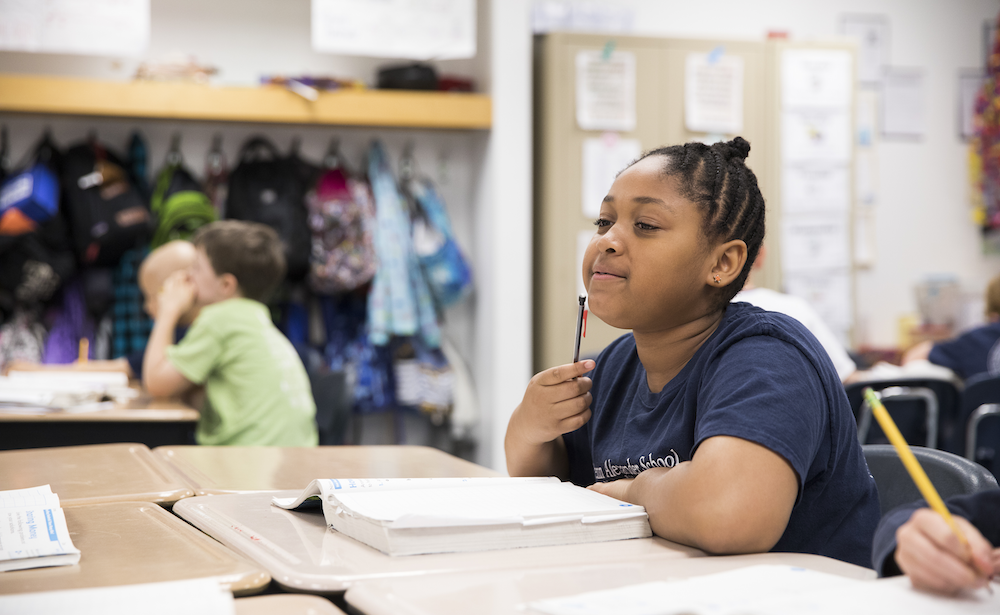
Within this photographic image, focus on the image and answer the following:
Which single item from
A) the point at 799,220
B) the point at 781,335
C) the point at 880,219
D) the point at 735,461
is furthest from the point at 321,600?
the point at 880,219

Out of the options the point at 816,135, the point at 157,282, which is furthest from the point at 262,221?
the point at 816,135

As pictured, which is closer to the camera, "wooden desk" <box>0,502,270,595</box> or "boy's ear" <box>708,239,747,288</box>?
"wooden desk" <box>0,502,270,595</box>

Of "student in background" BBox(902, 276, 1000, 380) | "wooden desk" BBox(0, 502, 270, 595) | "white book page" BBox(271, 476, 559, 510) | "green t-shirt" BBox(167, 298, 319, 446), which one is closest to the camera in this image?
"wooden desk" BBox(0, 502, 270, 595)

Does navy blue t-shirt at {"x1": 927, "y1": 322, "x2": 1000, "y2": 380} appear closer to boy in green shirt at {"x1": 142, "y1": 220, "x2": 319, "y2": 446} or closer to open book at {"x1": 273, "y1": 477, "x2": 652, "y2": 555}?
boy in green shirt at {"x1": 142, "y1": 220, "x2": 319, "y2": 446}

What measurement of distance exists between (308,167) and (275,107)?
0.33 metres

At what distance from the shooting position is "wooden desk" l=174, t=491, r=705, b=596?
851 mm

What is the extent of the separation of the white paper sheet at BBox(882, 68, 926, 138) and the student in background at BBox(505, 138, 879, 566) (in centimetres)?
429

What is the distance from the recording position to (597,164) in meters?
4.01

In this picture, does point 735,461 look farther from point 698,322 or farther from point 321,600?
point 321,600

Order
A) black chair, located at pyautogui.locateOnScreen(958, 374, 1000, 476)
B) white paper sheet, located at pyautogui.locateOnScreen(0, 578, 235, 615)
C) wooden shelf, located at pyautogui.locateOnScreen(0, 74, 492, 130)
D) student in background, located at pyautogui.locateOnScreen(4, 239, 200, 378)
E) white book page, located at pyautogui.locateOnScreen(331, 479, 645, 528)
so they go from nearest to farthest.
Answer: white paper sheet, located at pyautogui.locateOnScreen(0, 578, 235, 615) → white book page, located at pyautogui.locateOnScreen(331, 479, 645, 528) → black chair, located at pyautogui.locateOnScreen(958, 374, 1000, 476) → student in background, located at pyautogui.locateOnScreen(4, 239, 200, 378) → wooden shelf, located at pyautogui.locateOnScreen(0, 74, 492, 130)

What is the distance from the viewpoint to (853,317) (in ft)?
14.3

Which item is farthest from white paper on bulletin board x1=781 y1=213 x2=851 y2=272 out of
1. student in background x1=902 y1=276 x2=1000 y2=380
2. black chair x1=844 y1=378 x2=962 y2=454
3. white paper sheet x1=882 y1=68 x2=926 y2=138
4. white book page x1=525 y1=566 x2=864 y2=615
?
white book page x1=525 y1=566 x2=864 y2=615

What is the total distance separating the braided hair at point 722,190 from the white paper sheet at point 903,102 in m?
4.31

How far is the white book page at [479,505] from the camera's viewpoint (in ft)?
3.07
